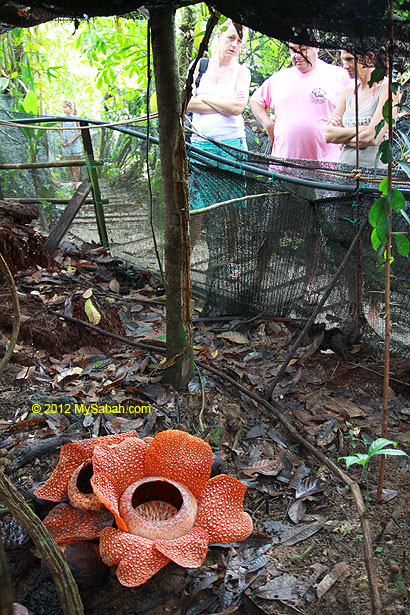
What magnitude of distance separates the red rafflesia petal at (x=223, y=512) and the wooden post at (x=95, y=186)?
3467 mm

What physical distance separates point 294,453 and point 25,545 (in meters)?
1.16

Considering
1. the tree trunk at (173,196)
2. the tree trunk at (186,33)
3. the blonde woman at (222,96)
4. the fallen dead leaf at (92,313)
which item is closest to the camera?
the tree trunk at (173,196)

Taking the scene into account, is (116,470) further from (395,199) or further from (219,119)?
(219,119)

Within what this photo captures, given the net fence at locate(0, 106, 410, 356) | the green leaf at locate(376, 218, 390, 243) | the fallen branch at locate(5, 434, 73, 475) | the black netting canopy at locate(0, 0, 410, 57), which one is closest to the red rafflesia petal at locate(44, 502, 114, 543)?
the fallen branch at locate(5, 434, 73, 475)

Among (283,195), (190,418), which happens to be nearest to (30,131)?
(283,195)

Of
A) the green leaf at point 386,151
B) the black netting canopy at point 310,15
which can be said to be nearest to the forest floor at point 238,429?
the green leaf at point 386,151

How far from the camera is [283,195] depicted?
2.96m

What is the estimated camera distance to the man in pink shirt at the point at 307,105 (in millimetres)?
3588

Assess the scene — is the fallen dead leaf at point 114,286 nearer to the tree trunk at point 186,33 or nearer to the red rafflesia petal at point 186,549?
the tree trunk at point 186,33

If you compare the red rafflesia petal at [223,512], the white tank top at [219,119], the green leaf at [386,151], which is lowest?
the red rafflesia petal at [223,512]

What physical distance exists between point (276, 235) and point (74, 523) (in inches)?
85.5

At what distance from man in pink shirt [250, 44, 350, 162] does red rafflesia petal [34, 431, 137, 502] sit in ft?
9.20

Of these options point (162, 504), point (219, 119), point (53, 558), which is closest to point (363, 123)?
point (219, 119)

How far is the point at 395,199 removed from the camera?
1593mm
